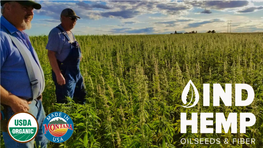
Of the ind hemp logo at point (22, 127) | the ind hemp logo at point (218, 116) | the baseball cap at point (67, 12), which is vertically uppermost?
the baseball cap at point (67, 12)

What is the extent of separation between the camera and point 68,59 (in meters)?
3.92

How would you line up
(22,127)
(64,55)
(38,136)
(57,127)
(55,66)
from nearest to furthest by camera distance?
1. (22,127)
2. (38,136)
3. (57,127)
4. (55,66)
5. (64,55)

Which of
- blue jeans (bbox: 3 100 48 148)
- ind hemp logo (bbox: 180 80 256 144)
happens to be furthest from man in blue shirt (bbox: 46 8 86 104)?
ind hemp logo (bbox: 180 80 256 144)

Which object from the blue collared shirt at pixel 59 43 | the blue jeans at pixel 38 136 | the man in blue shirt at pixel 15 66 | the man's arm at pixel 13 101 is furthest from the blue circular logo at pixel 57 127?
the blue collared shirt at pixel 59 43

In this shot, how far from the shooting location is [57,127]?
2645 millimetres

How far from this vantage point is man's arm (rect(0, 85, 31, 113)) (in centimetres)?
183

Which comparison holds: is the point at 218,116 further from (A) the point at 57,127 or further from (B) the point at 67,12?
(B) the point at 67,12

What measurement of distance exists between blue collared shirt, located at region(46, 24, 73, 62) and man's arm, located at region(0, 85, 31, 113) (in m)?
1.80

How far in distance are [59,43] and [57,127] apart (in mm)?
1720

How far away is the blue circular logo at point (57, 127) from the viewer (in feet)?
8.34

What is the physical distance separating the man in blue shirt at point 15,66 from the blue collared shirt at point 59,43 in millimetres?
1289

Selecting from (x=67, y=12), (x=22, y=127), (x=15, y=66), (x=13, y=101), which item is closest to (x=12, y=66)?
(x=15, y=66)

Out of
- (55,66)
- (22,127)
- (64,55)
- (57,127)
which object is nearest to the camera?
(22,127)

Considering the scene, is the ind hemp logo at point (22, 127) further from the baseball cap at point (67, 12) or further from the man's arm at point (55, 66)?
the baseball cap at point (67, 12)
